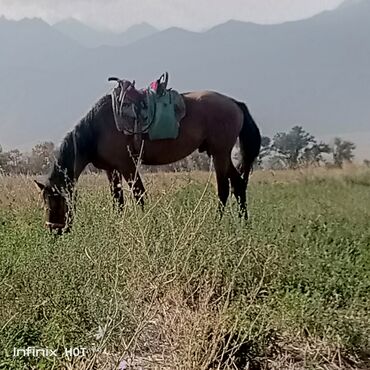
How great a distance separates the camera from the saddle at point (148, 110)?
4645 mm

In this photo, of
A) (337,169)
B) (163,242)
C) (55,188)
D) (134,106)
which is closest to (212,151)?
(134,106)

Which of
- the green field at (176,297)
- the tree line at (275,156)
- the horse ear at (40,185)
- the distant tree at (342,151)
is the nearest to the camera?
the green field at (176,297)

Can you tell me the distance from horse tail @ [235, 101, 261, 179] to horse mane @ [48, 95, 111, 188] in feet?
3.98

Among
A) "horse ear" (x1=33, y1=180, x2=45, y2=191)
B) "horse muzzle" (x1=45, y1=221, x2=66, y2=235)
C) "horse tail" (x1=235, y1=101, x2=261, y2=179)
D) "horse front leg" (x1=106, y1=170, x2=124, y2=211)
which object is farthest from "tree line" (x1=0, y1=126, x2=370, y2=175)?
"horse muzzle" (x1=45, y1=221, x2=66, y2=235)

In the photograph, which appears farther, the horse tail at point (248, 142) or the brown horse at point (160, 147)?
the horse tail at point (248, 142)

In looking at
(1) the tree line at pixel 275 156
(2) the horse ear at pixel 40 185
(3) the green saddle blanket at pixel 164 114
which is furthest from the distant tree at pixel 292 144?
(2) the horse ear at pixel 40 185

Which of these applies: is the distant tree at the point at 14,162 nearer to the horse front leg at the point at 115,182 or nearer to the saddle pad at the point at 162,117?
the horse front leg at the point at 115,182

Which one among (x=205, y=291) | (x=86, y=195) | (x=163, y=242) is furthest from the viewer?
(x=86, y=195)

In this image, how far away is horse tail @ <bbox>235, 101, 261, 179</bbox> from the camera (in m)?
5.39

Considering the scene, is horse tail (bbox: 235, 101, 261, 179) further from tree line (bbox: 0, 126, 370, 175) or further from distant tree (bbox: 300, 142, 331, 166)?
distant tree (bbox: 300, 142, 331, 166)

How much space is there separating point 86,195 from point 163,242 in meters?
1.09

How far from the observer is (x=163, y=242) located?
2900 mm

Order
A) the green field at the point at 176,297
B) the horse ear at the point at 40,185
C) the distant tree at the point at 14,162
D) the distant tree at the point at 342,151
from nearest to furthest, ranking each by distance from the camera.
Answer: the green field at the point at 176,297 < the horse ear at the point at 40,185 < the distant tree at the point at 14,162 < the distant tree at the point at 342,151

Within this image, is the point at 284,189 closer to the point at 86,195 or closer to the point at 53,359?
the point at 86,195
